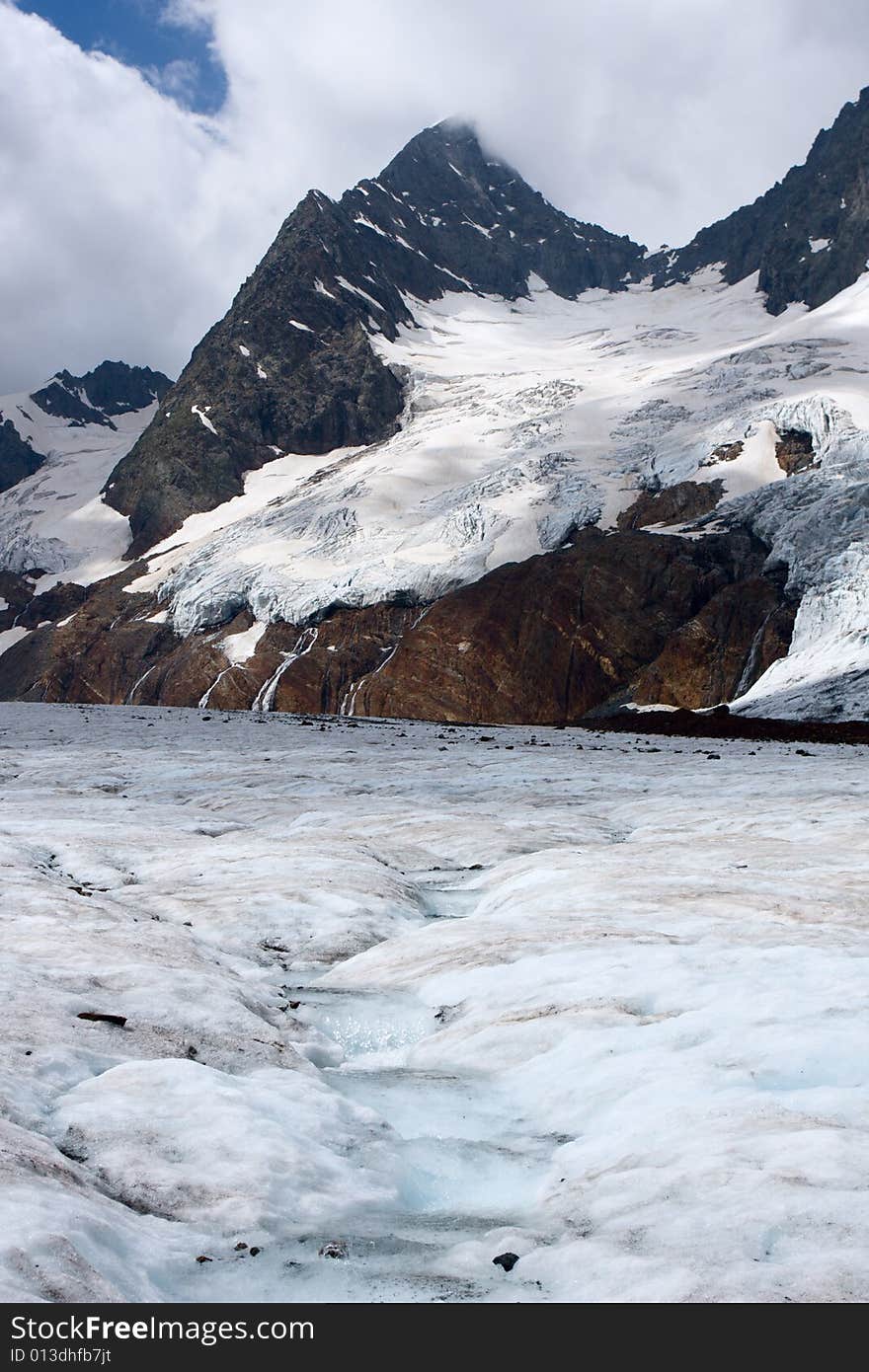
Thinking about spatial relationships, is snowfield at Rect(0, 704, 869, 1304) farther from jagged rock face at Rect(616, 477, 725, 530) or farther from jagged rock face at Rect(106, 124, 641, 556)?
jagged rock face at Rect(106, 124, 641, 556)

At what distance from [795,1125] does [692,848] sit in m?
8.44

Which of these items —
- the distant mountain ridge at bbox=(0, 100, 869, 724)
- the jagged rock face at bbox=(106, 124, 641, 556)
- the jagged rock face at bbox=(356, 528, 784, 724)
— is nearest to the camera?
the distant mountain ridge at bbox=(0, 100, 869, 724)

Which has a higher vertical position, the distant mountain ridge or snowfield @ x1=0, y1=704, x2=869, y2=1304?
the distant mountain ridge

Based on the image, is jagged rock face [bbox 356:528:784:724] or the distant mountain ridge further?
jagged rock face [bbox 356:528:784:724]

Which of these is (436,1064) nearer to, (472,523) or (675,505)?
(675,505)

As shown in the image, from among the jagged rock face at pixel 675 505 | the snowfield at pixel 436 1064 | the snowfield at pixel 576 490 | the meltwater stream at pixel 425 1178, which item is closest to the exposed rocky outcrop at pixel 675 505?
the jagged rock face at pixel 675 505

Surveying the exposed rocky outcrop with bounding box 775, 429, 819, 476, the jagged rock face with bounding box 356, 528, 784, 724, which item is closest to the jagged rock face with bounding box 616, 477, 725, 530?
the exposed rocky outcrop with bounding box 775, 429, 819, 476

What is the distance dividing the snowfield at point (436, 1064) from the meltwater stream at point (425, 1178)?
0.07 ft

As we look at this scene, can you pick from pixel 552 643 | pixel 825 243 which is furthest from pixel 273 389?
pixel 552 643

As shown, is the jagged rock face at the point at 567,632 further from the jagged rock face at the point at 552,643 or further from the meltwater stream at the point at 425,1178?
the meltwater stream at the point at 425,1178

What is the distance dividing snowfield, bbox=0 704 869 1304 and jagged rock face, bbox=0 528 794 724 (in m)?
52.5

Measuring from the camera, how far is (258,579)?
3856 inches

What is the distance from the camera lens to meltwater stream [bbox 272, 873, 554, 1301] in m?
4.41
